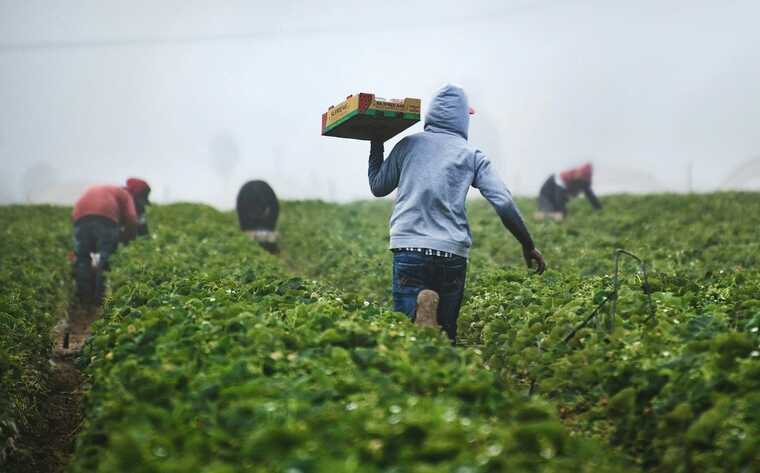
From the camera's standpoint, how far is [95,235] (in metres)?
11.6

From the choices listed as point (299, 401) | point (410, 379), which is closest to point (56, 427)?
point (299, 401)

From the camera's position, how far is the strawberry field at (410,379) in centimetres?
293

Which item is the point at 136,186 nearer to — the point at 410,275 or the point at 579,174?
the point at 410,275

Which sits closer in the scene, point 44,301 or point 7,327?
point 7,327

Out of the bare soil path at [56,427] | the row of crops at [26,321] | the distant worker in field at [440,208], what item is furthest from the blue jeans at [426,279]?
the row of crops at [26,321]

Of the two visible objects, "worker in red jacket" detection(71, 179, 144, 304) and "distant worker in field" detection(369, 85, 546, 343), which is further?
"worker in red jacket" detection(71, 179, 144, 304)

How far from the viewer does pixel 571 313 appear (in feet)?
18.2

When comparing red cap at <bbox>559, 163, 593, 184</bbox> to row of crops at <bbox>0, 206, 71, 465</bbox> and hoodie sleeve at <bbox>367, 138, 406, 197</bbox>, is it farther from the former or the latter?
hoodie sleeve at <bbox>367, 138, 406, 197</bbox>

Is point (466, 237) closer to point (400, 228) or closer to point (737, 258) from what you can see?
point (400, 228)

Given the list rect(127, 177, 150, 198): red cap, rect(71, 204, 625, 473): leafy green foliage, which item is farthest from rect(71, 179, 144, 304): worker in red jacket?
rect(71, 204, 625, 473): leafy green foliage

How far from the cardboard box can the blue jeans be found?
0.93m

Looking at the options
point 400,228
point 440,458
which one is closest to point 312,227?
point 400,228

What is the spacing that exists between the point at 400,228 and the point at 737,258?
29.8 ft

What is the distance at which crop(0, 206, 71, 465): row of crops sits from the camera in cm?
560
